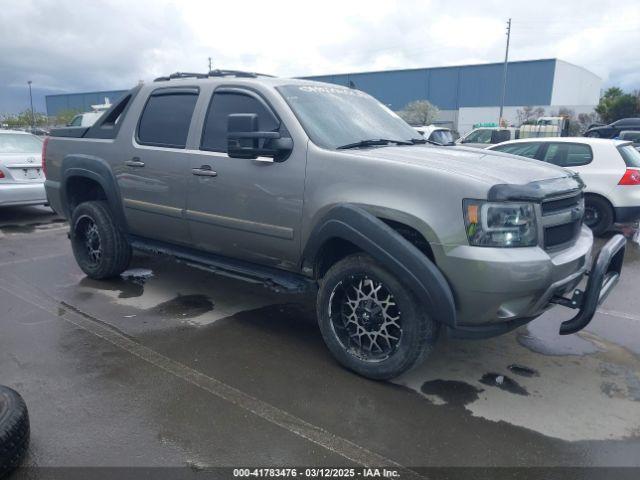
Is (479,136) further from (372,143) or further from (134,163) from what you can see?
(134,163)

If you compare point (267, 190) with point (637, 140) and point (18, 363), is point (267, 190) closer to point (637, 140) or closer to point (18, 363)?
point (18, 363)

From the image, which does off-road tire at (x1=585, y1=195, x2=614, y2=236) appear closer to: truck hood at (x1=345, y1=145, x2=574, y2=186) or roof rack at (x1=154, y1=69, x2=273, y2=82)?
truck hood at (x1=345, y1=145, x2=574, y2=186)

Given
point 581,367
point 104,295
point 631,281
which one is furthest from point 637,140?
point 104,295

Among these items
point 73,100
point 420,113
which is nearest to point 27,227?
point 420,113

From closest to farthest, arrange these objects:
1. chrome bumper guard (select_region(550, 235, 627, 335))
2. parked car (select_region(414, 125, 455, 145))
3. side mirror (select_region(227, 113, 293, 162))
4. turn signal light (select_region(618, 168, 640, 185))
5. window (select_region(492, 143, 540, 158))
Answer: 1. chrome bumper guard (select_region(550, 235, 627, 335))
2. side mirror (select_region(227, 113, 293, 162))
3. parked car (select_region(414, 125, 455, 145))
4. turn signal light (select_region(618, 168, 640, 185))
5. window (select_region(492, 143, 540, 158))

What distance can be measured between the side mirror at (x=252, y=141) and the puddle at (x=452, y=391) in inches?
75.0

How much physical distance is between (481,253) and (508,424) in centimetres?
103

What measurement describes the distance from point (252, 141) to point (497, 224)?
1.78 metres

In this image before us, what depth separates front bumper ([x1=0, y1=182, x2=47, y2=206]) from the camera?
8.38 metres

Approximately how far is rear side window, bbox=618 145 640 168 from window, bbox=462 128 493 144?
8.09m

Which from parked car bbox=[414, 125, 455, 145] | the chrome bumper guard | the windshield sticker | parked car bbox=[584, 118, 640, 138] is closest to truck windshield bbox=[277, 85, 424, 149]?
the windshield sticker

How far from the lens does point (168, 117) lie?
189 inches

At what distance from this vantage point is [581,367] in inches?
151

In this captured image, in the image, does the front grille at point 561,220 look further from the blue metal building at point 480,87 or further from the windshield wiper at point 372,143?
the blue metal building at point 480,87
